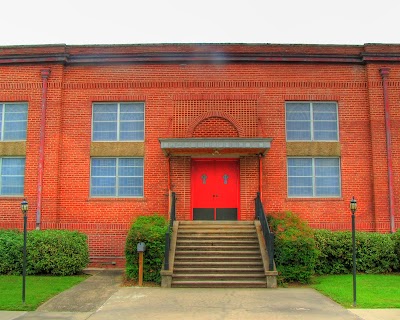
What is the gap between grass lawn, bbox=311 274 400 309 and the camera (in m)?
10.5

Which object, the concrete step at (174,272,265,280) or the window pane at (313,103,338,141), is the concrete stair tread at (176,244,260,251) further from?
the window pane at (313,103,338,141)

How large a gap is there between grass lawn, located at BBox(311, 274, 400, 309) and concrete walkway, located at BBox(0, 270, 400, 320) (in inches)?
14.0

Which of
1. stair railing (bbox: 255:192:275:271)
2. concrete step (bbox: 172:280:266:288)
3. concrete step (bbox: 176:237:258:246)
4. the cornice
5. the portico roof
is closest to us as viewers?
concrete step (bbox: 172:280:266:288)

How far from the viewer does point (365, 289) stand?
1200 centimetres

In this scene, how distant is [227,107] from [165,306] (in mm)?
8785

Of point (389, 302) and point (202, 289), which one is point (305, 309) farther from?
point (202, 289)

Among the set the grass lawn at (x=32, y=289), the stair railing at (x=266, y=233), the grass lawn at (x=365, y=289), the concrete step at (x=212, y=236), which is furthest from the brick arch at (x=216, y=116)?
the grass lawn at (x=32, y=289)

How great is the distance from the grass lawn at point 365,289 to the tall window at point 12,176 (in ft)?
36.5

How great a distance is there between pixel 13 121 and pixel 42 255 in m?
5.88

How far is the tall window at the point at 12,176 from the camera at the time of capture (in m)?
17.0

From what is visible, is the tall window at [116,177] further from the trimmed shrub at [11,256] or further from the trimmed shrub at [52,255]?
the trimmed shrub at [11,256]

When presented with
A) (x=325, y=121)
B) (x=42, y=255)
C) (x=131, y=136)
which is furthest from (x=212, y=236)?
(x=325, y=121)

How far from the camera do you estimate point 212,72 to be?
1727 centimetres

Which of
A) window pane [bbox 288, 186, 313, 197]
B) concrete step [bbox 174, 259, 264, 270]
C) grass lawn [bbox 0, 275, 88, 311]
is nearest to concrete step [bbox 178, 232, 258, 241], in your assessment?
concrete step [bbox 174, 259, 264, 270]
